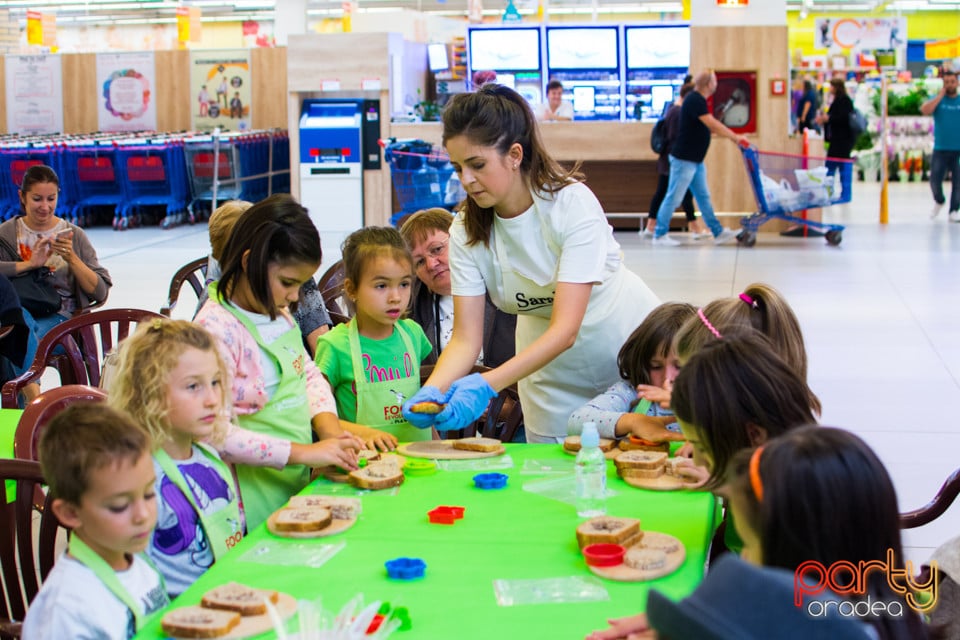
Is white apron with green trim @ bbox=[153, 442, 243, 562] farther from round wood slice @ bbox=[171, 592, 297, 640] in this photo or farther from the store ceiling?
the store ceiling

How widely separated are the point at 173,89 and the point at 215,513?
14.2 meters

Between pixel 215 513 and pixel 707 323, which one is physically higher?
pixel 707 323

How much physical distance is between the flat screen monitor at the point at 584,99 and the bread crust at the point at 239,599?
11.3 meters

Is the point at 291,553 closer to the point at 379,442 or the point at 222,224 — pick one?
the point at 379,442

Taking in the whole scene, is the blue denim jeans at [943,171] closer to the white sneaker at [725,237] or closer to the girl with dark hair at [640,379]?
the white sneaker at [725,237]

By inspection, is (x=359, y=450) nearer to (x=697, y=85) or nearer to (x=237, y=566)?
(x=237, y=566)

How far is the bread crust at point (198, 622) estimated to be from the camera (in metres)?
1.53

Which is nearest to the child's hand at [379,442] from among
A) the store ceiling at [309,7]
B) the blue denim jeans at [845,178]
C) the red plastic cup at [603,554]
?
the red plastic cup at [603,554]

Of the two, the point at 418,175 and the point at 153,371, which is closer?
the point at 153,371

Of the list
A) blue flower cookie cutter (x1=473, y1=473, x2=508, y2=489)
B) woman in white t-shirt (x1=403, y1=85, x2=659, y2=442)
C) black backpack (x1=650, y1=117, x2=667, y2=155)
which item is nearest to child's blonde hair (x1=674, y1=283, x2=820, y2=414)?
woman in white t-shirt (x1=403, y1=85, x2=659, y2=442)

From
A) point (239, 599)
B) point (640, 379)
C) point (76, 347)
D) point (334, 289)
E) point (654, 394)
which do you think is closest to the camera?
point (239, 599)

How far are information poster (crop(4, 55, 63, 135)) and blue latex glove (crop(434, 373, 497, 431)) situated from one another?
47.7 feet

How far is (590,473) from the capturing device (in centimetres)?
218

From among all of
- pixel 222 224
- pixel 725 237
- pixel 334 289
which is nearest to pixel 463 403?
pixel 222 224
